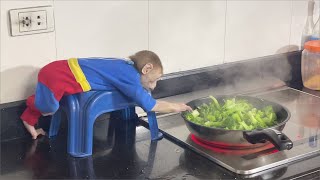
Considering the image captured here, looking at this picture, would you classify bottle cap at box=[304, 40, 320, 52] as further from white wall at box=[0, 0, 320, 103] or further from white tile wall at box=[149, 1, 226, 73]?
white tile wall at box=[149, 1, 226, 73]

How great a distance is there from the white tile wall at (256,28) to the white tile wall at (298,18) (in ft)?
0.08

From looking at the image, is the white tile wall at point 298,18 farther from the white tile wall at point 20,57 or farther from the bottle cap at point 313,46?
the white tile wall at point 20,57

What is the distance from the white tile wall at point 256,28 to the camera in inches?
75.7

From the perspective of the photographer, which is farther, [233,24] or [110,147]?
[233,24]

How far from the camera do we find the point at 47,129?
5.20 feet

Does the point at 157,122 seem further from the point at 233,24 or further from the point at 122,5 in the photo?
the point at 233,24

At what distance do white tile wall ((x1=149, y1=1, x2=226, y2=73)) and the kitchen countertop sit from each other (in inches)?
12.9

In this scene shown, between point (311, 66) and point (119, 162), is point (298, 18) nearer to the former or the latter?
point (311, 66)

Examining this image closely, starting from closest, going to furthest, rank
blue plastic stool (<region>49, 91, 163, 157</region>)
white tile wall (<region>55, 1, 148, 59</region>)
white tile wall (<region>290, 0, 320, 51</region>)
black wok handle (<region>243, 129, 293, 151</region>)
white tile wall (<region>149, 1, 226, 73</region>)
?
1. black wok handle (<region>243, 129, 293, 151</region>)
2. blue plastic stool (<region>49, 91, 163, 157</region>)
3. white tile wall (<region>55, 1, 148, 59</region>)
4. white tile wall (<region>149, 1, 226, 73</region>)
5. white tile wall (<region>290, 0, 320, 51</region>)

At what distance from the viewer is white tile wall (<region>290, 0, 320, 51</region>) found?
2082 mm

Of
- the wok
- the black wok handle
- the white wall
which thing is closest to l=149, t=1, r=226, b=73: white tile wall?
the white wall

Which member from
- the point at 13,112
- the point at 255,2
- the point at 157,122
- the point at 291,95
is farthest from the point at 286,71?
the point at 13,112

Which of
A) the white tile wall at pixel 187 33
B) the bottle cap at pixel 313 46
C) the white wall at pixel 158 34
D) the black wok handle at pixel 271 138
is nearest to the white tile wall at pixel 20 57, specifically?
the white wall at pixel 158 34

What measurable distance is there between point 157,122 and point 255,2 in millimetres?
632
